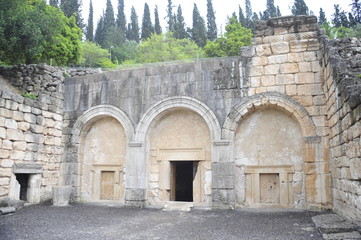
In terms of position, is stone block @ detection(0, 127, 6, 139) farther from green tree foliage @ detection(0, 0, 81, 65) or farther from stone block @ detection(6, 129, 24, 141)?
green tree foliage @ detection(0, 0, 81, 65)

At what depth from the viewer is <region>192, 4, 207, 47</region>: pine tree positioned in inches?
1726

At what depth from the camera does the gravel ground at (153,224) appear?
5.76 m

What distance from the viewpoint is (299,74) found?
890cm

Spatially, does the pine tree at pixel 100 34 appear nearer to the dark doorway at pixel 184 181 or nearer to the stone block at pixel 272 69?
the dark doorway at pixel 184 181

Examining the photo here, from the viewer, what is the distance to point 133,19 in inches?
2213

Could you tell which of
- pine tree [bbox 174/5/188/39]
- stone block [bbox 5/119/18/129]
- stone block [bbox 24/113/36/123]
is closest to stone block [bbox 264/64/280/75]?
stone block [bbox 24/113/36/123]

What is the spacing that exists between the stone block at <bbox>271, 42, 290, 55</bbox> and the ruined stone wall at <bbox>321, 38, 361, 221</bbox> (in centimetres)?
107

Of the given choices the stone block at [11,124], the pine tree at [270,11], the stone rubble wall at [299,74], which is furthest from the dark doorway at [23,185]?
the pine tree at [270,11]

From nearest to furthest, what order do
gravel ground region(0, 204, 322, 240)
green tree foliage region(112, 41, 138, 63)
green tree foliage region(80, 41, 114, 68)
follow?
gravel ground region(0, 204, 322, 240) → green tree foliage region(80, 41, 114, 68) → green tree foliage region(112, 41, 138, 63)

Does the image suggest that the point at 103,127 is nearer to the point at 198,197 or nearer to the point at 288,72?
the point at 198,197

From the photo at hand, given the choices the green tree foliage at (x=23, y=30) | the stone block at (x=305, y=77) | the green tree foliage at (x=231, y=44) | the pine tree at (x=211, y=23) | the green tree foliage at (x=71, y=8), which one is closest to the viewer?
the stone block at (x=305, y=77)

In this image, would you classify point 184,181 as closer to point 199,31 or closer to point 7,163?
point 7,163

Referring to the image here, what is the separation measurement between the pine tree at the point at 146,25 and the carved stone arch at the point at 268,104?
4120cm

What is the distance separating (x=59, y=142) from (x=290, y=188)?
7.70m
